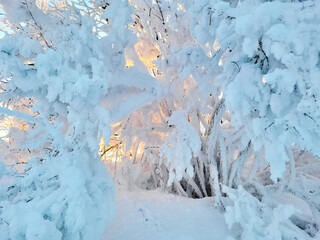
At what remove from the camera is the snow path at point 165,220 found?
2.41m

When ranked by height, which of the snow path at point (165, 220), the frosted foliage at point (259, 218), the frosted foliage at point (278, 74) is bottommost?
the snow path at point (165, 220)

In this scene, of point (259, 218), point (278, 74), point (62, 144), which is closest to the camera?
point (278, 74)

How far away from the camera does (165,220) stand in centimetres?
267

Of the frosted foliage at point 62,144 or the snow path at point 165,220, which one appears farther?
the snow path at point 165,220

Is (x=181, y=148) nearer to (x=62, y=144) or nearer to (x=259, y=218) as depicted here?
(x=259, y=218)

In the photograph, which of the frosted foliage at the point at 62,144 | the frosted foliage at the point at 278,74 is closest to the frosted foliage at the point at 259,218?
the frosted foliage at the point at 278,74

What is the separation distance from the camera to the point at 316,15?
1.48 m

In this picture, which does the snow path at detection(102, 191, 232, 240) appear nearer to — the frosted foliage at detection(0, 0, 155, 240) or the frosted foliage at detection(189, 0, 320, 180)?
the frosted foliage at detection(0, 0, 155, 240)

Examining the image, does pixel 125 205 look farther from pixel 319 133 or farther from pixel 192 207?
pixel 319 133

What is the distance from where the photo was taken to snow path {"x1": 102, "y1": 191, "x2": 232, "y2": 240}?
241 centimetres

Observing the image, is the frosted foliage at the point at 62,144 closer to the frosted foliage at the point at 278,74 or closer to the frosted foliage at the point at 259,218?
the frosted foliage at the point at 278,74

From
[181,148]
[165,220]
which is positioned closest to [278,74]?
[181,148]

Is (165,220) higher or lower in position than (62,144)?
lower

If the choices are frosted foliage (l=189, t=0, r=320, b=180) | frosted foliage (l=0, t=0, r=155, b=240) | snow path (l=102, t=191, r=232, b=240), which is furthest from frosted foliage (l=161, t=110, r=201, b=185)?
frosted foliage (l=189, t=0, r=320, b=180)
